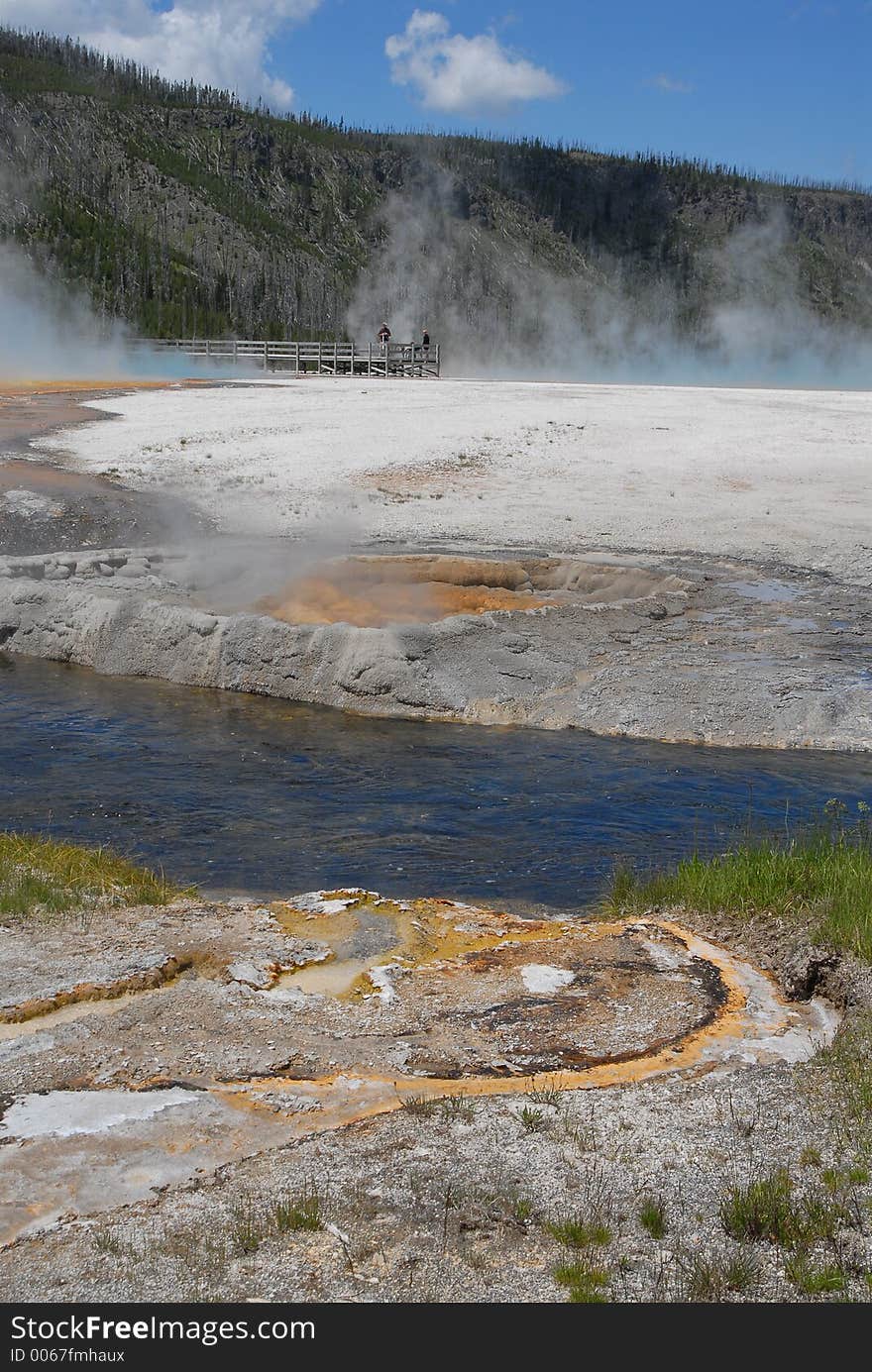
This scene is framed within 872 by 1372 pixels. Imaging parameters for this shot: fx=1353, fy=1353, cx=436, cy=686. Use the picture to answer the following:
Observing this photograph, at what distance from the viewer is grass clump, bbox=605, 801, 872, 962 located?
523cm

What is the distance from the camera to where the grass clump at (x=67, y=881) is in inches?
226

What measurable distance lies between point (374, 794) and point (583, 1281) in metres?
5.23

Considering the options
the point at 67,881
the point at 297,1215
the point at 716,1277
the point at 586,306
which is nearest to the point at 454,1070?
the point at 297,1215

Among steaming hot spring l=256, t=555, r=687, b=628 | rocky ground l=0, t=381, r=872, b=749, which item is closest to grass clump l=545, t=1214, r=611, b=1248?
rocky ground l=0, t=381, r=872, b=749

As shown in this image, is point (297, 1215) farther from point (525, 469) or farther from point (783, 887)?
point (525, 469)

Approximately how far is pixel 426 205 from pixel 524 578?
2850 inches

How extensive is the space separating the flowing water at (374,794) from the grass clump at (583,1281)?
3.36 m

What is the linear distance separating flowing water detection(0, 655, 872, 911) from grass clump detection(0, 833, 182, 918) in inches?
14.6

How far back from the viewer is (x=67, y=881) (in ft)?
20.0

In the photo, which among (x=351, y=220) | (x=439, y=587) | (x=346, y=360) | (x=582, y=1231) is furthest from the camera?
(x=351, y=220)

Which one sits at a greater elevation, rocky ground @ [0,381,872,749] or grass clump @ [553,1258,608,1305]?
rocky ground @ [0,381,872,749]

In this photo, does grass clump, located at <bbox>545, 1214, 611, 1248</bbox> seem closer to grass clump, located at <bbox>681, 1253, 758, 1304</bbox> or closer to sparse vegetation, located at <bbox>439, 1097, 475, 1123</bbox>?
grass clump, located at <bbox>681, 1253, 758, 1304</bbox>

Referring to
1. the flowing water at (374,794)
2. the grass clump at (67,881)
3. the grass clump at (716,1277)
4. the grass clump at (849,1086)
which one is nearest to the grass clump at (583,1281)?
the grass clump at (716,1277)

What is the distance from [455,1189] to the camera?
3439 millimetres
